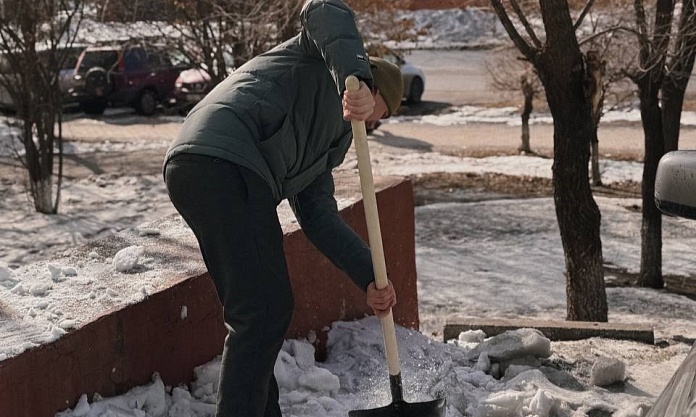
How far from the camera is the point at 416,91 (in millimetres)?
21375

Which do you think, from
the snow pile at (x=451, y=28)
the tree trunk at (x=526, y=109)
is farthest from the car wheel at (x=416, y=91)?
the snow pile at (x=451, y=28)

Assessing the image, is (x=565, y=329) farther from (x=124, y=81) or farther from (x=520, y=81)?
(x=124, y=81)

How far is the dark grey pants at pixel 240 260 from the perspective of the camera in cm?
293

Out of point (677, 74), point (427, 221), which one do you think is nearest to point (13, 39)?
point (427, 221)

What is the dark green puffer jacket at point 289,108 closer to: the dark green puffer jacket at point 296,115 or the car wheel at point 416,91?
the dark green puffer jacket at point 296,115

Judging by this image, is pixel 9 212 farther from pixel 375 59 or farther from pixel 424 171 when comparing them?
pixel 375 59

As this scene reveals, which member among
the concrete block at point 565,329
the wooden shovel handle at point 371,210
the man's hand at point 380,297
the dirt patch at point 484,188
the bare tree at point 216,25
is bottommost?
the dirt patch at point 484,188

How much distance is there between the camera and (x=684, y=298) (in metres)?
8.70

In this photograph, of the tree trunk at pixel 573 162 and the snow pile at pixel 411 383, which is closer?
the snow pile at pixel 411 383

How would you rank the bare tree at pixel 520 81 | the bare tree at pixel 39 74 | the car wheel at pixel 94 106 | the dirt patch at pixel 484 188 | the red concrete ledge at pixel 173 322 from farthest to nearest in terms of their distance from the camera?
the car wheel at pixel 94 106 < the bare tree at pixel 520 81 < the dirt patch at pixel 484 188 < the bare tree at pixel 39 74 < the red concrete ledge at pixel 173 322

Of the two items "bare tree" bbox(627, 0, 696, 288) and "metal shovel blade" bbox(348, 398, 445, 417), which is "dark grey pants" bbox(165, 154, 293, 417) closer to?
"metal shovel blade" bbox(348, 398, 445, 417)

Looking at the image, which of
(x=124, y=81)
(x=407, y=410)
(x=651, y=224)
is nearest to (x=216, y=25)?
(x=651, y=224)

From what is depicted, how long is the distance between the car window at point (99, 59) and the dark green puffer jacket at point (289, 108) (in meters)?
19.7

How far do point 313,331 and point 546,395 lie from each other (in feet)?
3.45
